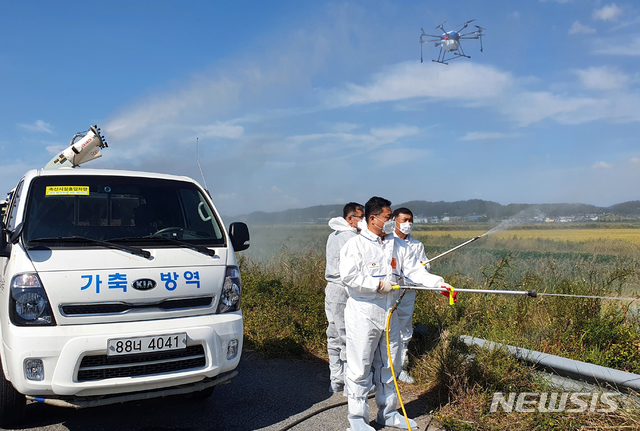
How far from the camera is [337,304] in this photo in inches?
199

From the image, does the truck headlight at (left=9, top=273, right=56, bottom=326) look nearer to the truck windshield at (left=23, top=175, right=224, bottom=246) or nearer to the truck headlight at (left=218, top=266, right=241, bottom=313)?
the truck windshield at (left=23, top=175, right=224, bottom=246)

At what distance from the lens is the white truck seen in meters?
3.49

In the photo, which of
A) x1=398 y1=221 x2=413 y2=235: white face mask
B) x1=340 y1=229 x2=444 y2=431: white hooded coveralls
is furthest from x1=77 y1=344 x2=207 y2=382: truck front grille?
x1=398 y1=221 x2=413 y2=235: white face mask

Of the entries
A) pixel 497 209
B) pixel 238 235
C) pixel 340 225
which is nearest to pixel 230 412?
pixel 238 235

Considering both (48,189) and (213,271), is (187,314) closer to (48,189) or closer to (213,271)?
(213,271)

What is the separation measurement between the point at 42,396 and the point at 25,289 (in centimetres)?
81

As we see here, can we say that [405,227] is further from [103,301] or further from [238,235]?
[103,301]

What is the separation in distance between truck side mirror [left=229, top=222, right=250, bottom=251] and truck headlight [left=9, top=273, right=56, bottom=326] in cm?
174

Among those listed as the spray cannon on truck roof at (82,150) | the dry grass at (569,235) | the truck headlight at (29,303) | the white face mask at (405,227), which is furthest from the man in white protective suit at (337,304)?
the dry grass at (569,235)

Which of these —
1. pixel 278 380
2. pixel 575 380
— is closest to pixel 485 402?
pixel 575 380

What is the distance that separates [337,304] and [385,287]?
1.36 m

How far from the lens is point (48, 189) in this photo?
435 cm

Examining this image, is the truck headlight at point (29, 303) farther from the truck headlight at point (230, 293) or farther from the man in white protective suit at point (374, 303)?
the man in white protective suit at point (374, 303)

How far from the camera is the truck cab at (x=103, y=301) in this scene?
3.49 metres
